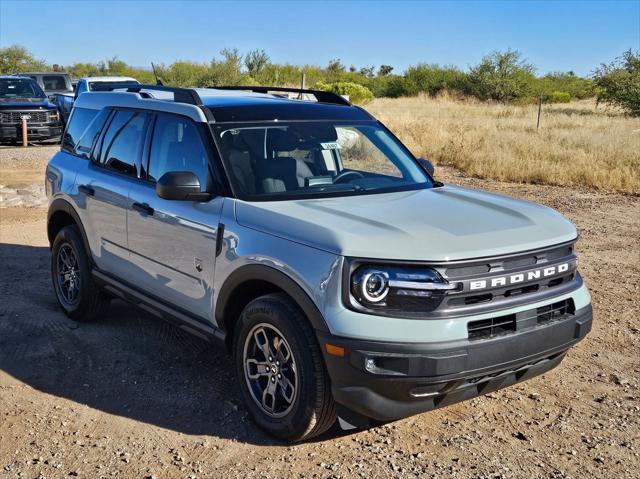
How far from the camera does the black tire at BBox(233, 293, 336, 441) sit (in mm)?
3557

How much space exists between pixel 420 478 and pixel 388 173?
2117 mm

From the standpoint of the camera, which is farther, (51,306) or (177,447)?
(51,306)

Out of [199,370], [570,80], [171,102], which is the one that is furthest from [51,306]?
[570,80]

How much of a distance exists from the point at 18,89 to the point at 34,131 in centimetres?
160

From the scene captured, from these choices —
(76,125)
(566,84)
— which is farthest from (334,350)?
(566,84)

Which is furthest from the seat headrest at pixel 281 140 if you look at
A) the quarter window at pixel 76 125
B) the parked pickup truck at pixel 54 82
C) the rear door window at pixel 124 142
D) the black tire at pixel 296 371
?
the parked pickup truck at pixel 54 82

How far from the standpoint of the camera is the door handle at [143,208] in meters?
4.69

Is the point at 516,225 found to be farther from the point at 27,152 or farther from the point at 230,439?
the point at 27,152

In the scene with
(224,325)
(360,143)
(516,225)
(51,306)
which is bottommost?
(51,306)

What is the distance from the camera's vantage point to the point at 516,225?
3816 mm

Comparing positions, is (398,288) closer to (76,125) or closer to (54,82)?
(76,125)

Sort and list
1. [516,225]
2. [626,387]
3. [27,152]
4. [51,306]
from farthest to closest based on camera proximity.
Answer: [27,152] → [51,306] → [626,387] → [516,225]

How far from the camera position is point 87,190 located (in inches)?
217

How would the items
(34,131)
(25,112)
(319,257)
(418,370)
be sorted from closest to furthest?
(418,370)
(319,257)
(25,112)
(34,131)
